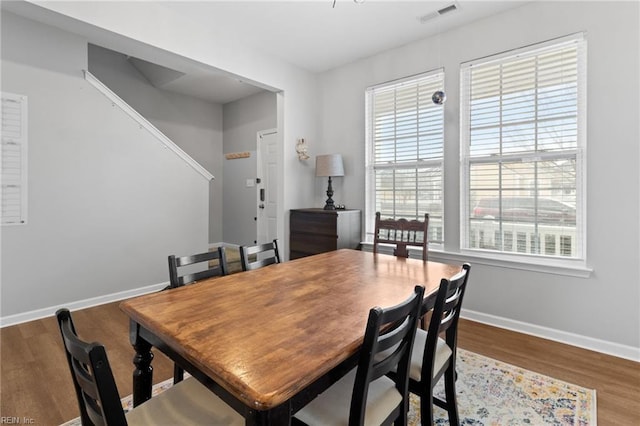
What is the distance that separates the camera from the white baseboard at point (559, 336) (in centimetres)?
242

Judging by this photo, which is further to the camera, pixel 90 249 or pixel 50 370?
pixel 90 249

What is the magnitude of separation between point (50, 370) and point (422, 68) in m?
4.12

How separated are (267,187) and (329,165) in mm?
1956

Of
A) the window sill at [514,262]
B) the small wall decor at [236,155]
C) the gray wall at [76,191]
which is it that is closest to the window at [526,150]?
the window sill at [514,262]

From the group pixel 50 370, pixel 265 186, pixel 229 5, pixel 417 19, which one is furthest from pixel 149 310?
pixel 265 186

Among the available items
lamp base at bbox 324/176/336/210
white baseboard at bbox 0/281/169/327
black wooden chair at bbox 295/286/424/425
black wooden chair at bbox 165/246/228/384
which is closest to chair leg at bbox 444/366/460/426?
black wooden chair at bbox 295/286/424/425

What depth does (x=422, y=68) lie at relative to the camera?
343 centimetres

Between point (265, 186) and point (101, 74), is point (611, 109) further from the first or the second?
point (101, 74)

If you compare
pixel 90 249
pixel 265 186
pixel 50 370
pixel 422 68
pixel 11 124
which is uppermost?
pixel 422 68

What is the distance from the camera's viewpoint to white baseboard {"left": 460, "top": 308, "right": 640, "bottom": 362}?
7.95 ft

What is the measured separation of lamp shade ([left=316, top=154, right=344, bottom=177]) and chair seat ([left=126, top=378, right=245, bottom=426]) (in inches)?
116

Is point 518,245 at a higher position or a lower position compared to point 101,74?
lower

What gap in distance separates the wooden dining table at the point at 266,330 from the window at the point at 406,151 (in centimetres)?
172

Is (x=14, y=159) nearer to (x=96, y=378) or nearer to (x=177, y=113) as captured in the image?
(x=177, y=113)
